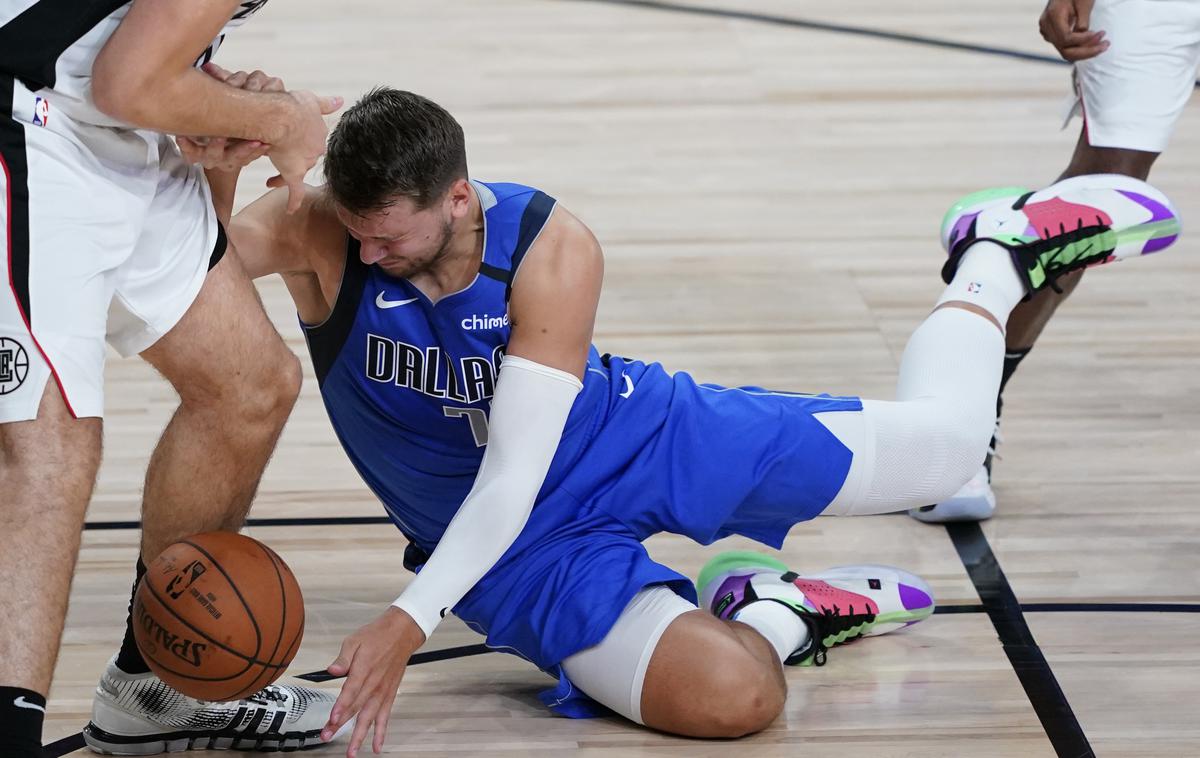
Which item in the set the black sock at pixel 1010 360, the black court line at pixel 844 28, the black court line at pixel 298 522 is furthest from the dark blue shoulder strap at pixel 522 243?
the black court line at pixel 844 28

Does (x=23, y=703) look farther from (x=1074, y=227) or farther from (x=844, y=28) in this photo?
(x=844, y=28)

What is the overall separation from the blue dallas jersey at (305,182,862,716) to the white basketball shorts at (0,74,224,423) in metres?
0.36

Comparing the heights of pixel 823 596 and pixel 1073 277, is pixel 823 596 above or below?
below

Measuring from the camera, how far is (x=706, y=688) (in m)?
2.54

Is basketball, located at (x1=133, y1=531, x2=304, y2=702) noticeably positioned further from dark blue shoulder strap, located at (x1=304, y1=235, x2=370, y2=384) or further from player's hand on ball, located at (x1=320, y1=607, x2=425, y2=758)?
dark blue shoulder strap, located at (x1=304, y1=235, x2=370, y2=384)

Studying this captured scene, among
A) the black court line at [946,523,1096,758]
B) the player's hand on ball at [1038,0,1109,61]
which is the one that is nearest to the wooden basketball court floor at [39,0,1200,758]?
the black court line at [946,523,1096,758]

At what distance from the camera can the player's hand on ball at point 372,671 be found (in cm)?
231

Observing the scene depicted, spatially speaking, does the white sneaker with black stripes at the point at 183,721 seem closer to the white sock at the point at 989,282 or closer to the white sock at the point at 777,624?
the white sock at the point at 777,624

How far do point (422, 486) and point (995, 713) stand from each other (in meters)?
1.04

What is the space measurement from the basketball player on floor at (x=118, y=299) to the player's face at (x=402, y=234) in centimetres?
13

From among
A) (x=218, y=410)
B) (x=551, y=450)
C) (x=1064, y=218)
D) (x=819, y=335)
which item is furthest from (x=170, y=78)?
(x=819, y=335)

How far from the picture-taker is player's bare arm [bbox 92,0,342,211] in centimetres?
211

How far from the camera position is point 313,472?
3.59 meters

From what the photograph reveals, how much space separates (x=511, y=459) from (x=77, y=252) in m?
0.72
